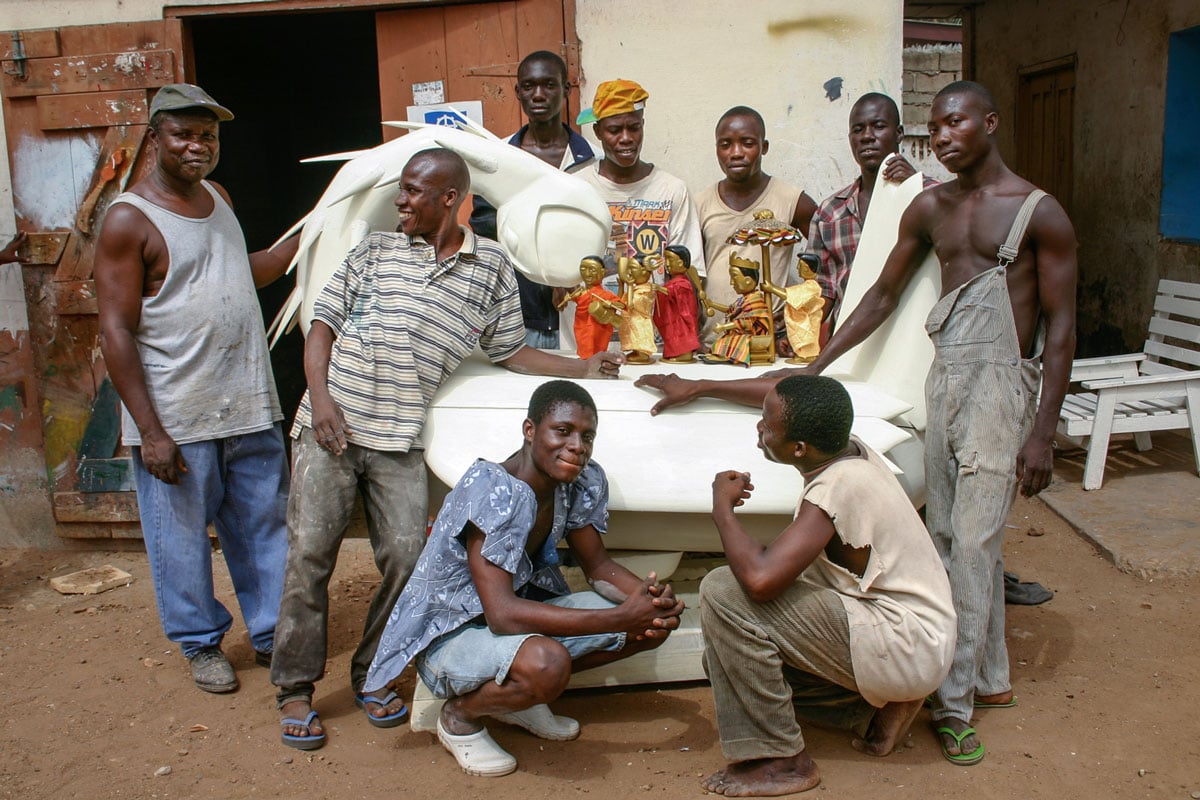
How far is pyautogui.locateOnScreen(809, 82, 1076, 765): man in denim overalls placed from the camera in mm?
2975

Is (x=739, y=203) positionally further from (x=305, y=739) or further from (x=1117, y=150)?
(x=1117, y=150)

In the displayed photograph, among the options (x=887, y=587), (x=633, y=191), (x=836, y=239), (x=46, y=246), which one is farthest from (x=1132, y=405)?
(x=46, y=246)

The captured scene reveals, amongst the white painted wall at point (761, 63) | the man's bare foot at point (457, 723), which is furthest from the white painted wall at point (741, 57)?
the man's bare foot at point (457, 723)

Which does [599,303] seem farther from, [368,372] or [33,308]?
[33,308]

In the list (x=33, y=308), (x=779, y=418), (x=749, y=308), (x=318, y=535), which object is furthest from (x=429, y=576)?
(x=33, y=308)

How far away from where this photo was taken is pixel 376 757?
9.96 feet

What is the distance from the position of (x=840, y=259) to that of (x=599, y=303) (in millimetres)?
1132

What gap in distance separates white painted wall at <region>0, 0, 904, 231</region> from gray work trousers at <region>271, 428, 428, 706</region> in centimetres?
240

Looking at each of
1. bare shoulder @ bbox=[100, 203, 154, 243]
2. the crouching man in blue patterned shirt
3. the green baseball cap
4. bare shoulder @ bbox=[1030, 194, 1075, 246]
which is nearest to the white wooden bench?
bare shoulder @ bbox=[1030, 194, 1075, 246]

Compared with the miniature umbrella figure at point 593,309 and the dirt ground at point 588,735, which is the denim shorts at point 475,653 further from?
the miniature umbrella figure at point 593,309

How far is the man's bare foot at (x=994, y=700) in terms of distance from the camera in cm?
Result: 321

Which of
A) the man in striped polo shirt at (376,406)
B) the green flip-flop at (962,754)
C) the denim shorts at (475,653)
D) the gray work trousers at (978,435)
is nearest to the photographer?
the denim shorts at (475,653)

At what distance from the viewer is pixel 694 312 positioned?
12.2 ft

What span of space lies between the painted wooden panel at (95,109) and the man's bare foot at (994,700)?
4.16m
